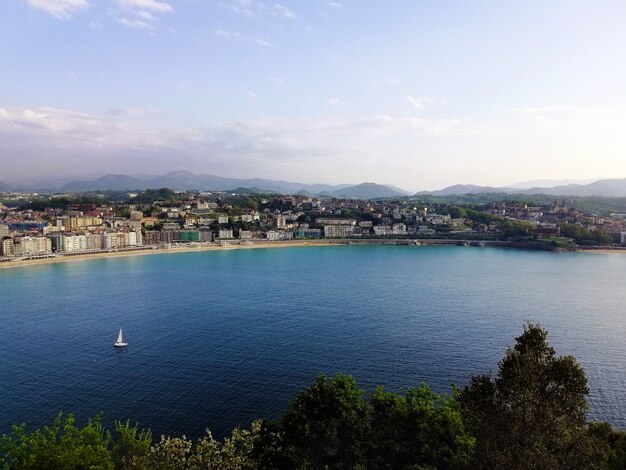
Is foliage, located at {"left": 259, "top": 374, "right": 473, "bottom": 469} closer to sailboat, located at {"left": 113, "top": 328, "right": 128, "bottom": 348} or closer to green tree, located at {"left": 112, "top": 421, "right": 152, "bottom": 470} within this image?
green tree, located at {"left": 112, "top": 421, "right": 152, "bottom": 470}

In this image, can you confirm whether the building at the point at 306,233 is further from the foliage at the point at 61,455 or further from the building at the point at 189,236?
the foliage at the point at 61,455

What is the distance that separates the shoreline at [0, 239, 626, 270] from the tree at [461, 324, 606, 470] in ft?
112

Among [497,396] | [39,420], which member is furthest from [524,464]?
[39,420]

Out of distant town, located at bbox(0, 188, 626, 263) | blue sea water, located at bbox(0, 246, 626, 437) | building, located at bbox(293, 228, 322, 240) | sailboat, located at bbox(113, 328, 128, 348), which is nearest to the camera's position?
blue sea water, located at bbox(0, 246, 626, 437)

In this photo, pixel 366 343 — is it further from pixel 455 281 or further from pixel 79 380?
pixel 455 281

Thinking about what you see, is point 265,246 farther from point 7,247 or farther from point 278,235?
point 7,247

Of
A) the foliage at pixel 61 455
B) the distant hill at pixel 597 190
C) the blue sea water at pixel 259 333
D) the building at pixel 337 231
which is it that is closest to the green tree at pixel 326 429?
the foliage at pixel 61 455

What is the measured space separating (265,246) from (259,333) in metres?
31.8

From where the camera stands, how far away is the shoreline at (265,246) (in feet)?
114

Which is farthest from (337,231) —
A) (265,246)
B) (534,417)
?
(534,417)

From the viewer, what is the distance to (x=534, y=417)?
17.9ft

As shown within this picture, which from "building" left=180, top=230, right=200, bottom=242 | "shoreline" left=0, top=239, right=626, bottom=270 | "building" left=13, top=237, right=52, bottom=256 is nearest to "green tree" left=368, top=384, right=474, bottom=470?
"shoreline" left=0, top=239, right=626, bottom=270

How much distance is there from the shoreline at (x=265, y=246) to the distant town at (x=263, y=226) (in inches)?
10.3

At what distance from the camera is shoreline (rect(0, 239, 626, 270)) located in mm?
34859
